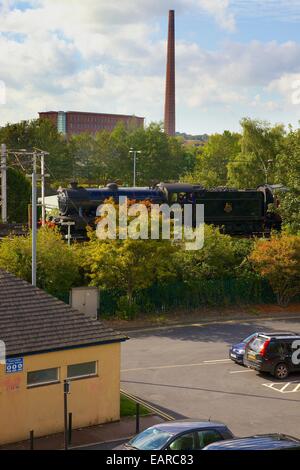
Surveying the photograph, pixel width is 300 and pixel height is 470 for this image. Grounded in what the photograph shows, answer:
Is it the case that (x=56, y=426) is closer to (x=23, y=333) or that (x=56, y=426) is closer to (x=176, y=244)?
(x=23, y=333)

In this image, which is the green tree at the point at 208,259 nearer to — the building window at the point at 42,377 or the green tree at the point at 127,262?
the green tree at the point at 127,262

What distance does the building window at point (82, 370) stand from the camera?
61.1 ft

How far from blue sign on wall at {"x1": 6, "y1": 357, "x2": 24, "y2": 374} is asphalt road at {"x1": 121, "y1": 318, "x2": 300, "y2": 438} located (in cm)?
542

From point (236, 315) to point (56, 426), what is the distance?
17.9m

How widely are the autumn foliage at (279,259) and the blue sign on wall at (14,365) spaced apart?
781 inches

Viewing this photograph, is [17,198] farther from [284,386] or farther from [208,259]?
[284,386]

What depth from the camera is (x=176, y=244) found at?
34.4 metres

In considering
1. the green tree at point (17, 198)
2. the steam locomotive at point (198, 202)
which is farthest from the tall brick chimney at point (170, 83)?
the steam locomotive at point (198, 202)

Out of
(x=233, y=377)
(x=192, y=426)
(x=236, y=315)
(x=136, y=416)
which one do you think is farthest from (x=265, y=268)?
(x=192, y=426)

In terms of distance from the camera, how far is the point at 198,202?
4353 centimetres

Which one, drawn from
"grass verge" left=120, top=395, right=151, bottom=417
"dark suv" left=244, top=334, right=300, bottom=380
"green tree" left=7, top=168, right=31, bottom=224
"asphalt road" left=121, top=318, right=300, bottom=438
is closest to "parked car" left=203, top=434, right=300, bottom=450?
"asphalt road" left=121, top=318, right=300, bottom=438

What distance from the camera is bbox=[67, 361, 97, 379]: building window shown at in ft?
61.1

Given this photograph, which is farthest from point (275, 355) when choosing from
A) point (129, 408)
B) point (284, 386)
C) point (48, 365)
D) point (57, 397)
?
point (48, 365)

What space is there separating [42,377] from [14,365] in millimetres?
1037
